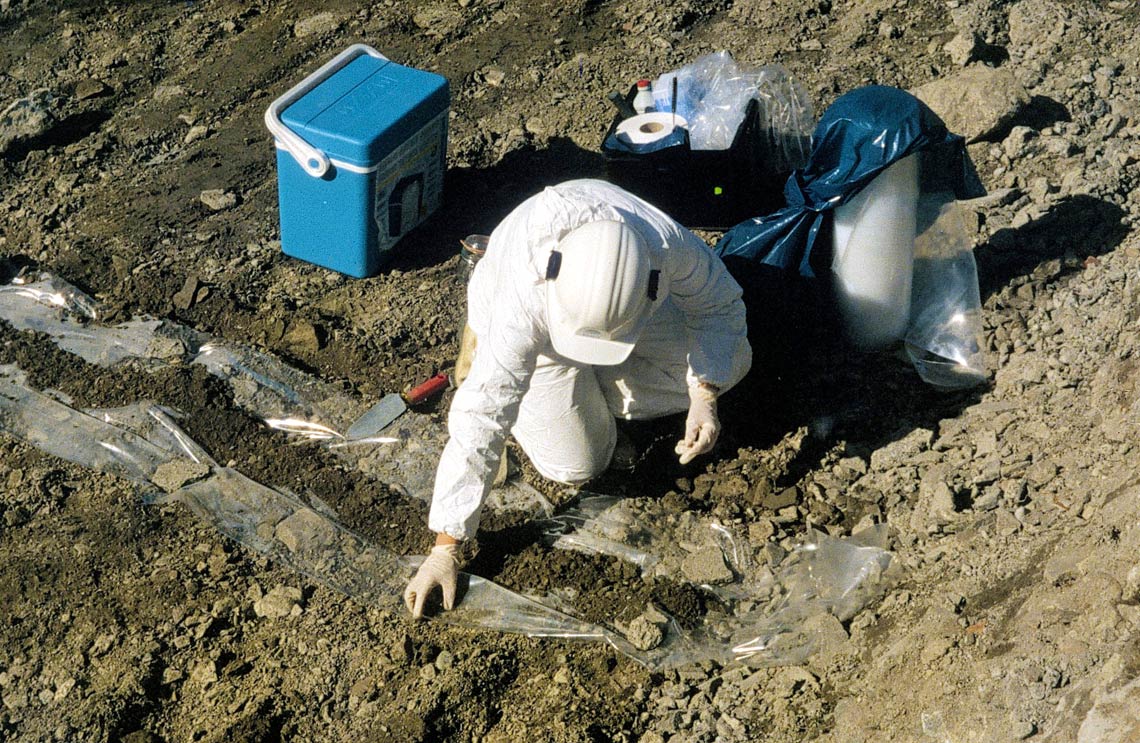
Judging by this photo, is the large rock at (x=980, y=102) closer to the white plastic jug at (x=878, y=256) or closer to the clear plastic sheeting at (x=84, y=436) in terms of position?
the white plastic jug at (x=878, y=256)

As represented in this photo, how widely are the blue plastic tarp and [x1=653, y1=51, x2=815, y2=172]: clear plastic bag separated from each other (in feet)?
1.67

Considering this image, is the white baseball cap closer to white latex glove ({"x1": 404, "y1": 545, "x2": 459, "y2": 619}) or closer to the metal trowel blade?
white latex glove ({"x1": 404, "y1": 545, "x2": 459, "y2": 619})

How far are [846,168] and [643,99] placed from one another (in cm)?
109

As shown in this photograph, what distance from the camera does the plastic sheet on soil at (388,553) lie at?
9.71ft

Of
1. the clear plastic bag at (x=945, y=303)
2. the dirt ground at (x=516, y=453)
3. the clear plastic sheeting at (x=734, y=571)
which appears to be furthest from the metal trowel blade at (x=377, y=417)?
the clear plastic bag at (x=945, y=303)

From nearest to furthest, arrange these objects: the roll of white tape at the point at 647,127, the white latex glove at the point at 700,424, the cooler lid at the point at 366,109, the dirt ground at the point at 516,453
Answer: the dirt ground at the point at 516,453
the white latex glove at the point at 700,424
the cooler lid at the point at 366,109
the roll of white tape at the point at 647,127

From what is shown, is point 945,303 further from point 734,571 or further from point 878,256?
point 734,571

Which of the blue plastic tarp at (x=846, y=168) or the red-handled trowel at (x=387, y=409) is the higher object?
the blue plastic tarp at (x=846, y=168)

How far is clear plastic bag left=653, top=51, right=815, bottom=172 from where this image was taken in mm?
3953

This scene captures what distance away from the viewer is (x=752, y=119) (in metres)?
3.88

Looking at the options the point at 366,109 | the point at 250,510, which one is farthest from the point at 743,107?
the point at 250,510

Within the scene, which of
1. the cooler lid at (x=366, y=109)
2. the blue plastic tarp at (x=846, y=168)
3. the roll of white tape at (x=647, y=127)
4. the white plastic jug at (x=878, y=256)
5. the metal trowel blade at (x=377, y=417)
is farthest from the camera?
the roll of white tape at (x=647, y=127)

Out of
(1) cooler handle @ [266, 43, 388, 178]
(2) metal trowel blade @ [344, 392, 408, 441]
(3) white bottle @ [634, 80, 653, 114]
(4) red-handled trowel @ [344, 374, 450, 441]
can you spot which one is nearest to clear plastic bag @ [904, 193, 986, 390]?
(3) white bottle @ [634, 80, 653, 114]

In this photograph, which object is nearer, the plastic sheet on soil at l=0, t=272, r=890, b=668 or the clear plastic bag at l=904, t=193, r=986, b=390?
the plastic sheet on soil at l=0, t=272, r=890, b=668
